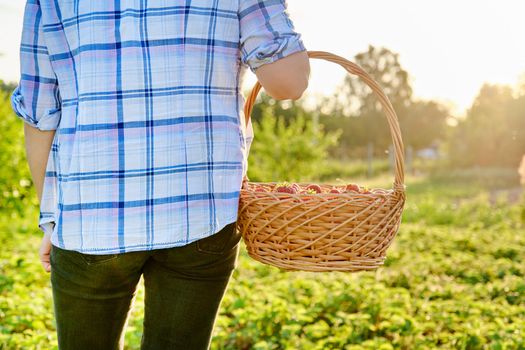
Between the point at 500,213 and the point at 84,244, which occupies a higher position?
the point at 84,244

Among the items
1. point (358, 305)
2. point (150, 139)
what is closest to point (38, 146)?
A: point (150, 139)

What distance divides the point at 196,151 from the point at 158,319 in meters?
0.39

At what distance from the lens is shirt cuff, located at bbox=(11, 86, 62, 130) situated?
4.25 ft

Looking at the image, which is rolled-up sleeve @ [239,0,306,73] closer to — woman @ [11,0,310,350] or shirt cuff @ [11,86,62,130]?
woman @ [11,0,310,350]

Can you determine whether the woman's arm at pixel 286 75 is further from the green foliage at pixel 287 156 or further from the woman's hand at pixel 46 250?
the green foliage at pixel 287 156

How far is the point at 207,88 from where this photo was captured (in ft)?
3.85

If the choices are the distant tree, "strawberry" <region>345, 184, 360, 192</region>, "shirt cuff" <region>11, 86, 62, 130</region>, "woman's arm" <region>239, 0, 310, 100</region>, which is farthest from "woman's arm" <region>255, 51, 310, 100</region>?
the distant tree

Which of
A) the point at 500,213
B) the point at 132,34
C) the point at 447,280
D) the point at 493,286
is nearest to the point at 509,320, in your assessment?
the point at 493,286

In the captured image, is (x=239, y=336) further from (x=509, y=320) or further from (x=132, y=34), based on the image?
(x=132, y=34)

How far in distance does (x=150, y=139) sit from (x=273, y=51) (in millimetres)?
297

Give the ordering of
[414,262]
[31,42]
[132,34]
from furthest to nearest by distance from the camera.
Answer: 1. [414,262]
2. [31,42]
3. [132,34]

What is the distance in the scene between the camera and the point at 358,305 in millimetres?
3561

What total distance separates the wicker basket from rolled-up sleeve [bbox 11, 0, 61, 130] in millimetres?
465

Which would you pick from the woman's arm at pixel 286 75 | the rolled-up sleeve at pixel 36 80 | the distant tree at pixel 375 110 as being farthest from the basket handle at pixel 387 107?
the distant tree at pixel 375 110
